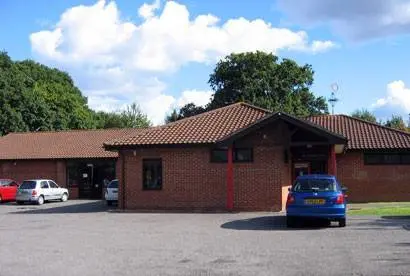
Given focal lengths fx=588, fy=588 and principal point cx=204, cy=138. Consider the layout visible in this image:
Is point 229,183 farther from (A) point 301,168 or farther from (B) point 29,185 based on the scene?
(B) point 29,185

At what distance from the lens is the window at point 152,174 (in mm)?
26078

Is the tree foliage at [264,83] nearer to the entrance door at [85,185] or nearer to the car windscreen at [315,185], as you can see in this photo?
the entrance door at [85,185]

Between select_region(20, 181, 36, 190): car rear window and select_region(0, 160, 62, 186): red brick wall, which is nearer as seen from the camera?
select_region(20, 181, 36, 190): car rear window

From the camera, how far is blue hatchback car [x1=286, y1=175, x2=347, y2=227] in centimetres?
1702

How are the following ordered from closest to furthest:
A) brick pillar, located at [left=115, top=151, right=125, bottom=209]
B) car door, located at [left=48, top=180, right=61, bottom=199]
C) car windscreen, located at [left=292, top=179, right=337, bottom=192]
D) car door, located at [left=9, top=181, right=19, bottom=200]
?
car windscreen, located at [left=292, top=179, right=337, bottom=192] → brick pillar, located at [left=115, top=151, right=125, bottom=209] → car door, located at [left=48, top=180, right=61, bottom=199] → car door, located at [left=9, top=181, right=19, bottom=200]

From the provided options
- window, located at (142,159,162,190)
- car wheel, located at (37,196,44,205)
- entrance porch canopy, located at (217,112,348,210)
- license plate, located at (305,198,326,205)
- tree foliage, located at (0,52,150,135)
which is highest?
tree foliage, located at (0,52,150,135)

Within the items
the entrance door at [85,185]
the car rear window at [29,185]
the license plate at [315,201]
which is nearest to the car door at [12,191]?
the car rear window at [29,185]

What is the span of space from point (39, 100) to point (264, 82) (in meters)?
22.6

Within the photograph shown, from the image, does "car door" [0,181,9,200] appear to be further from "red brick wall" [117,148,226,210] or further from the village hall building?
"red brick wall" [117,148,226,210]

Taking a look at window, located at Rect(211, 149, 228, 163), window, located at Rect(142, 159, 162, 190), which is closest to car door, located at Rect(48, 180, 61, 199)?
window, located at Rect(142, 159, 162, 190)

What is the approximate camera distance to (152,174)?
2627cm

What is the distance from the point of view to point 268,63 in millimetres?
58438

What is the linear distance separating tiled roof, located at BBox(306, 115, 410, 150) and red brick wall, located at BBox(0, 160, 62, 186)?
705 inches

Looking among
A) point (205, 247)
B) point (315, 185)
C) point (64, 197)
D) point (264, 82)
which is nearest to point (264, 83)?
point (264, 82)
